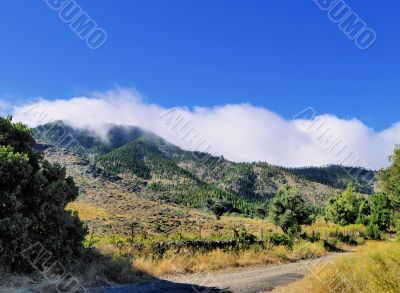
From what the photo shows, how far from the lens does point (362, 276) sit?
11125 millimetres

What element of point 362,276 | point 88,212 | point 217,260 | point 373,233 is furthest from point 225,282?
point 88,212

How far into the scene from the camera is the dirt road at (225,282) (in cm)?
1644

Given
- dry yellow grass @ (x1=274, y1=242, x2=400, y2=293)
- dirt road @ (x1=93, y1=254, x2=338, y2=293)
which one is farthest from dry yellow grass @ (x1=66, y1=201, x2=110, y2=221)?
dry yellow grass @ (x1=274, y1=242, x2=400, y2=293)

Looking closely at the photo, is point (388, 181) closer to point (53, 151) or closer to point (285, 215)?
point (285, 215)

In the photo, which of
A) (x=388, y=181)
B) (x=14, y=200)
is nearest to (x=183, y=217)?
(x=388, y=181)

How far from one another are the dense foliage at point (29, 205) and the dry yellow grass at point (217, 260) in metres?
3.93

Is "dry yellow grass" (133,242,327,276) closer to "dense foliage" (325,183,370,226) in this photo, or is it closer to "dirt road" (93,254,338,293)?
"dirt road" (93,254,338,293)

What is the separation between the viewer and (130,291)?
15.7 m

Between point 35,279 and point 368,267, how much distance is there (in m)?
11.8

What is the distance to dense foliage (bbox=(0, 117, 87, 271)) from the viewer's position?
50.7 ft

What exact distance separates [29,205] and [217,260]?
1122 cm

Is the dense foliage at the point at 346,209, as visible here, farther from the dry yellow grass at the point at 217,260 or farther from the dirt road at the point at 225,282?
the dirt road at the point at 225,282

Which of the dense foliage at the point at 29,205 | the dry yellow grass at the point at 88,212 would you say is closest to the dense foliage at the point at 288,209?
the dense foliage at the point at 29,205

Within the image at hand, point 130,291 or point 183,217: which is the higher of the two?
point 183,217
